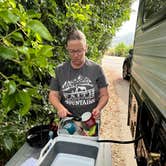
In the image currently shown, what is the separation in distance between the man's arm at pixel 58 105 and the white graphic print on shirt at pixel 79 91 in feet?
0.30

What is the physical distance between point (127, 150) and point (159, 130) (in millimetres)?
3186

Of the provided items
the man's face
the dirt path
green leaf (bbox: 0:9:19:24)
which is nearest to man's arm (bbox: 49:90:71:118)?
the man's face

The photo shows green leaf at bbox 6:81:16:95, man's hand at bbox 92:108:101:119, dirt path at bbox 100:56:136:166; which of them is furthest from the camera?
dirt path at bbox 100:56:136:166

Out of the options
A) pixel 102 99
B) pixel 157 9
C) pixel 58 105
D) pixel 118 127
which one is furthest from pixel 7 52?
pixel 118 127

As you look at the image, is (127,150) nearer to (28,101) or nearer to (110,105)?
(110,105)

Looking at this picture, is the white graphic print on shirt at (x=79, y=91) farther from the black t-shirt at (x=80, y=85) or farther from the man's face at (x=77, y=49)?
the man's face at (x=77, y=49)

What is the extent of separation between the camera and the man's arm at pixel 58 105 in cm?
304

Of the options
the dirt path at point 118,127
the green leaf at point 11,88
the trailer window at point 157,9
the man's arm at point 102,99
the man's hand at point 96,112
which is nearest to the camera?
the green leaf at point 11,88

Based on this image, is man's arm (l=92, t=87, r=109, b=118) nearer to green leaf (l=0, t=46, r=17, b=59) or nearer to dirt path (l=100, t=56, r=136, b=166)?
green leaf (l=0, t=46, r=17, b=59)

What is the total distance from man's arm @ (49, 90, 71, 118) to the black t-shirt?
0.06m

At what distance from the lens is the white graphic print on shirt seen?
3195 mm

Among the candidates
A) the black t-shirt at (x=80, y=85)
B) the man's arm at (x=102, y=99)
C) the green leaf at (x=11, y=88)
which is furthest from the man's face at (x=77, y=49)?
the green leaf at (x=11, y=88)

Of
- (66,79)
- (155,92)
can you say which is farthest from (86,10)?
(155,92)

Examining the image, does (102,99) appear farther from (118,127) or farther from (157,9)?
(118,127)
